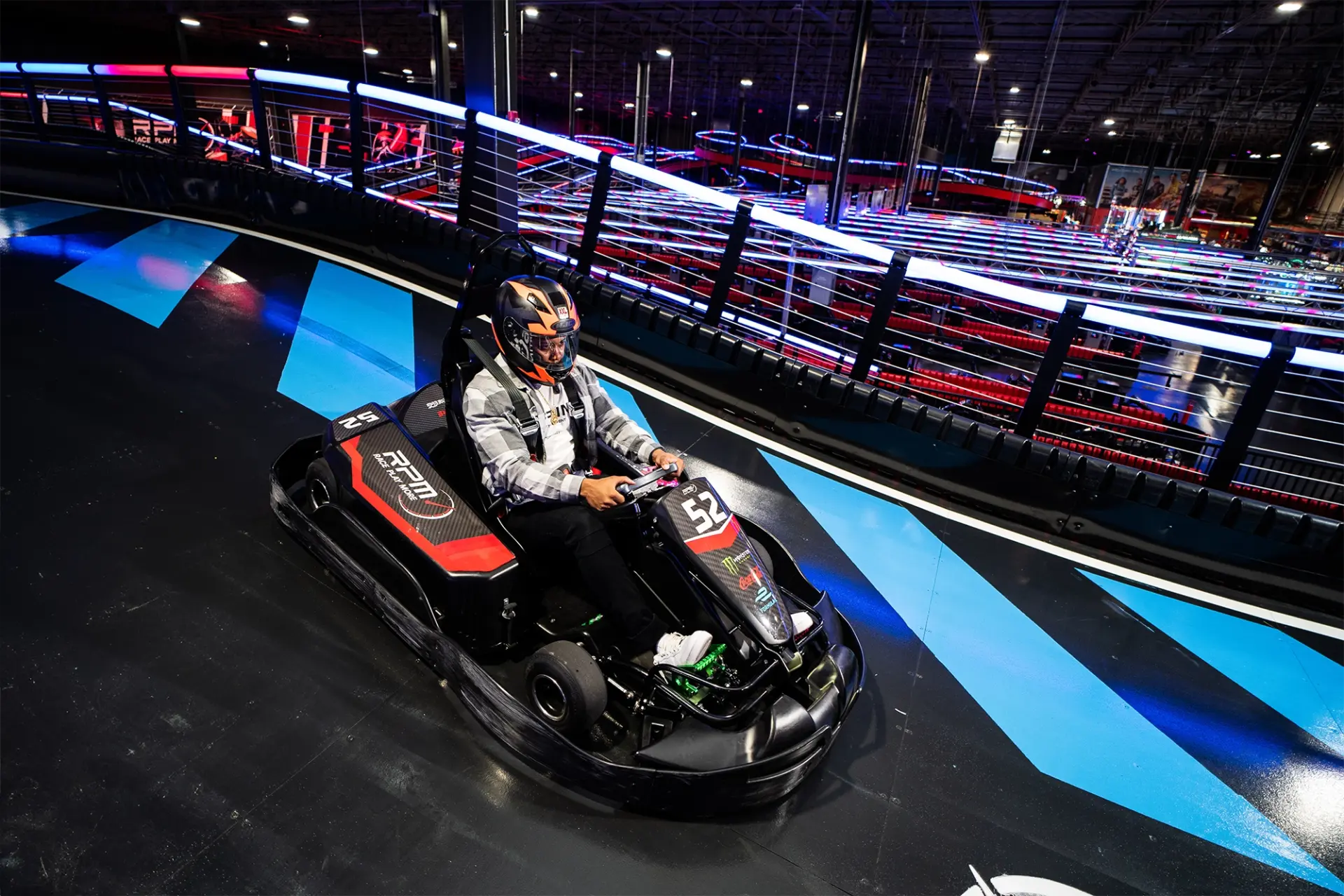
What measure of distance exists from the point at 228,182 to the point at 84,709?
6.54 metres

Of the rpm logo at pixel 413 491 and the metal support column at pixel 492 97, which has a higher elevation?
the metal support column at pixel 492 97

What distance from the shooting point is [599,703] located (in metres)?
2.25

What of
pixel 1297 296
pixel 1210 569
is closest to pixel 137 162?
pixel 1210 569

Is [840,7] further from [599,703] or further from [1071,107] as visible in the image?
[599,703]

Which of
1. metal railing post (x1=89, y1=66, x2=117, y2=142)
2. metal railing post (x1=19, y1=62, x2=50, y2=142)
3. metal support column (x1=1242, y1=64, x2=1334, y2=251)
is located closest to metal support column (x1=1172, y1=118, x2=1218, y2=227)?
metal support column (x1=1242, y1=64, x2=1334, y2=251)

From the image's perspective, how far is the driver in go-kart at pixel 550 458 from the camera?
8.18ft

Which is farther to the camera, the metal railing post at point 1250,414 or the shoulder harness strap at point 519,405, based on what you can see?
the metal railing post at point 1250,414

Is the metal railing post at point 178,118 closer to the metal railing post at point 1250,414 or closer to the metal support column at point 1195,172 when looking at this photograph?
the metal railing post at point 1250,414

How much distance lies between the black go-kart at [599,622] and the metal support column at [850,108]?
A: 23.4 ft

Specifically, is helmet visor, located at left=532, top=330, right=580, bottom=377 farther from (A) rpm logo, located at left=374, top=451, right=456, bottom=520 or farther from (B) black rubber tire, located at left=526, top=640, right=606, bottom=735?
(B) black rubber tire, located at left=526, top=640, right=606, bottom=735

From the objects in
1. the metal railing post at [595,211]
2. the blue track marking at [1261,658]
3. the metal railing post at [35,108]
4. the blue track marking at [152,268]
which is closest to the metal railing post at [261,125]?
the blue track marking at [152,268]

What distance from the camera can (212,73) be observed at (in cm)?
691

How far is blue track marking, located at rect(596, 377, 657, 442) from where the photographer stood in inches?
187

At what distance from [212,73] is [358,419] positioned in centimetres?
613
